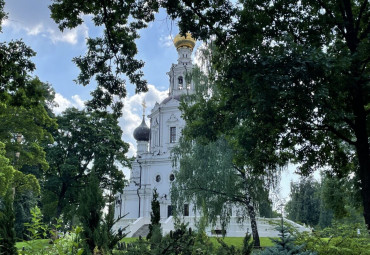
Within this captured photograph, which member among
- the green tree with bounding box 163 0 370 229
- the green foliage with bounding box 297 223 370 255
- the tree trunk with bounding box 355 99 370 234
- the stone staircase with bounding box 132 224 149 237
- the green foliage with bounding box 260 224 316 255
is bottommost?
the stone staircase with bounding box 132 224 149 237

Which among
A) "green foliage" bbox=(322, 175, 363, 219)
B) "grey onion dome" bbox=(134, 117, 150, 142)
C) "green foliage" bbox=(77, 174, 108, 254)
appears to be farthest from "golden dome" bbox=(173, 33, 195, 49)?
"green foliage" bbox=(77, 174, 108, 254)

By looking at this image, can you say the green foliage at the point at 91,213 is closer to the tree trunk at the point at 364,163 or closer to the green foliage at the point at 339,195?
the tree trunk at the point at 364,163

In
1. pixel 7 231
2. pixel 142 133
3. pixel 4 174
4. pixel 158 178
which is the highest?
pixel 142 133

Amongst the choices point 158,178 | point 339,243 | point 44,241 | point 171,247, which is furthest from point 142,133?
point 171,247

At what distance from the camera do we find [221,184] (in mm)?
20109

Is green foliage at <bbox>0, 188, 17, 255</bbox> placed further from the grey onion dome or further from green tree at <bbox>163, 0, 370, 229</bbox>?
the grey onion dome

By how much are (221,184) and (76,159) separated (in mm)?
13629

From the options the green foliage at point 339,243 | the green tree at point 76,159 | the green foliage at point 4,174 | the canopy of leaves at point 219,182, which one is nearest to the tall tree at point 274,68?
the green foliage at point 339,243

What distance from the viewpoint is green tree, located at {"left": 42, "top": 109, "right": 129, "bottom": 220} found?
1126 inches

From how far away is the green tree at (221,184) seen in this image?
65.2 feet

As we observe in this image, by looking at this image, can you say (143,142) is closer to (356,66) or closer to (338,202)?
(338,202)

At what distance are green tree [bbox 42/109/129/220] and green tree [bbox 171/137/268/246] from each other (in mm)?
9726

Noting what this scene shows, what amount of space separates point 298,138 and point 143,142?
133 feet

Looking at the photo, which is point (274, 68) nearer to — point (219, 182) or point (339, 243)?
point (339, 243)
